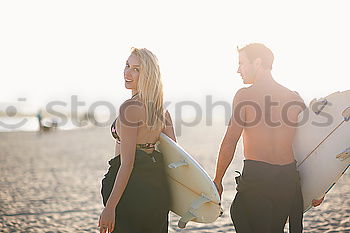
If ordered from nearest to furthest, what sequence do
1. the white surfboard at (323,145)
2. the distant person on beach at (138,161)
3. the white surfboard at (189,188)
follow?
the distant person on beach at (138,161) → the white surfboard at (189,188) → the white surfboard at (323,145)

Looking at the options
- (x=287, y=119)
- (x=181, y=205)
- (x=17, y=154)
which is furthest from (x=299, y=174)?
(x=17, y=154)

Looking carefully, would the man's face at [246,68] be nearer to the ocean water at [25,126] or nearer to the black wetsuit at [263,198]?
the black wetsuit at [263,198]

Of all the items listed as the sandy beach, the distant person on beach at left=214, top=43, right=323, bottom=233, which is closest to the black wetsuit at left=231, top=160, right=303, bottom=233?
the distant person on beach at left=214, top=43, right=323, bottom=233

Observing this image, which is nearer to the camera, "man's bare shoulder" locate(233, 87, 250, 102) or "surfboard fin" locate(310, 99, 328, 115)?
"man's bare shoulder" locate(233, 87, 250, 102)

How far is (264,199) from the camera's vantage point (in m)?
3.27

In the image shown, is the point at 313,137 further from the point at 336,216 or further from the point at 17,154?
the point at 17,154

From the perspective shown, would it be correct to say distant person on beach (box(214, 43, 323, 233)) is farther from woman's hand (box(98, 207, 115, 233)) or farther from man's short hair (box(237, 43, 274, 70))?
woman's hand (box(98, 207, 115, 233))

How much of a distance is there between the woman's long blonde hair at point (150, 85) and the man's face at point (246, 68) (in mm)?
611

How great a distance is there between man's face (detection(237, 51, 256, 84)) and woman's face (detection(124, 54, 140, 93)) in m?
0.73

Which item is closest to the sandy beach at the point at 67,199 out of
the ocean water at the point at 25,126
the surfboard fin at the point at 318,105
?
the surfboard fin at the point at 318,105

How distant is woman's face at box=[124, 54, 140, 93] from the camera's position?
10.3ft

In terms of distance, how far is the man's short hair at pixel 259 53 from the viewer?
3.30 meters

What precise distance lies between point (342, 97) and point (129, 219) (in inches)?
76.4

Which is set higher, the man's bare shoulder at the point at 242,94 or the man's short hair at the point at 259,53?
the man's short hair at the point at 259,53
